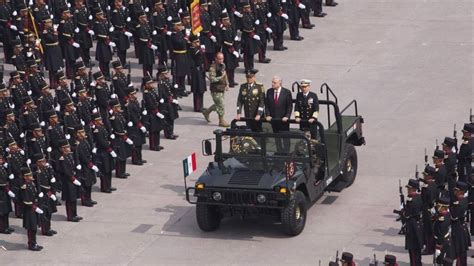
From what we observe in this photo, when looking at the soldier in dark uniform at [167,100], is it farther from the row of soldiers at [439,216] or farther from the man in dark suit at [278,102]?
the row of soldiers at [439,216]

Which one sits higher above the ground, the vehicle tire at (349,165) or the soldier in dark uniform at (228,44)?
the soldier in dark uniform at (228,44)

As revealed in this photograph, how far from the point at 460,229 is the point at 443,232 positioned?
33 centimetres

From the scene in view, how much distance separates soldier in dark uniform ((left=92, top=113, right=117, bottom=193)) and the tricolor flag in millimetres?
1777

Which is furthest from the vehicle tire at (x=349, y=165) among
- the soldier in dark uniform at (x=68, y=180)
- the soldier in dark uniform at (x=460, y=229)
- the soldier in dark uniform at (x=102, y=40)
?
the soldier in dark uniform at (x=102, y=40)

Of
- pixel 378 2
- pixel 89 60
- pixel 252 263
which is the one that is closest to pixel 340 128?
pixel 252 263

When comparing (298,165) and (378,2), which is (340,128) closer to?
(298,165)

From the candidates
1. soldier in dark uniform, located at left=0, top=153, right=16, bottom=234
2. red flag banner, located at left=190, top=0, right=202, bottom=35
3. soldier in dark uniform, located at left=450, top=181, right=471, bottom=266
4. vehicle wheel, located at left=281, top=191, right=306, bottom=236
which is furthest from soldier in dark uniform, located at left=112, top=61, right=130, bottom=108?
soldier in dark uniform, located at left=450, top=181, right=471, bottom=266

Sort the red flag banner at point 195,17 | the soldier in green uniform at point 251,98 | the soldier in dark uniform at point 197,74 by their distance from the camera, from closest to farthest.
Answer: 1. the soldier in green uniform at point 251,98
2. the soldier in dark uniform at point 197,74
3. the red flag banner at point 195,17

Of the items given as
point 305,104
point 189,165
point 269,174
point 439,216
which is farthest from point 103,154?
point 439,216

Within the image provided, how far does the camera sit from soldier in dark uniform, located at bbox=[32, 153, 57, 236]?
33.1 meters

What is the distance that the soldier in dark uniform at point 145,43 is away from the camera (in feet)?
139

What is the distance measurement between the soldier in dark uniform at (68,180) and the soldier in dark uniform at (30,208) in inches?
41.5

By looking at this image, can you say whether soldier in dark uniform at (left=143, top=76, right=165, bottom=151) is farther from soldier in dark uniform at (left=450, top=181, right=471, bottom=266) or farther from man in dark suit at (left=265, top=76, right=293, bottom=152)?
soldier in dark uniform at (left=450, top=181, right=471, bottom=266)

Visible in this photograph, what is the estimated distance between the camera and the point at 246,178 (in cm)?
3253
